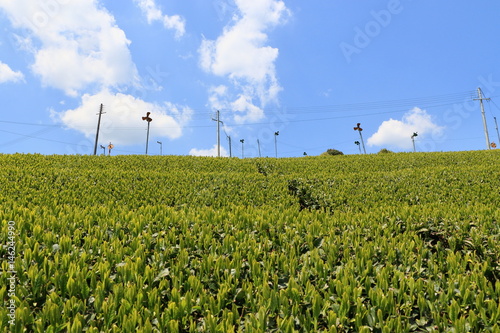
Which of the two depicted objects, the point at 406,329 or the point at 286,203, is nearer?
the point at 406,329

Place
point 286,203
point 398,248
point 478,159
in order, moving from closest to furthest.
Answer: point 398,248 < point 286,203 < point 478,159

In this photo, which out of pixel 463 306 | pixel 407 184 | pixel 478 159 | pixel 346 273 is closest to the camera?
pixel 463 306

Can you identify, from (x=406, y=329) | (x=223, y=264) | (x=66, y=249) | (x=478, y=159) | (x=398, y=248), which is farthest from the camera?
(x=478, y=159)

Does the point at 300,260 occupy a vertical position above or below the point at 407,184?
below

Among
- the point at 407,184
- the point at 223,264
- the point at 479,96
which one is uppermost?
the point at 479,96

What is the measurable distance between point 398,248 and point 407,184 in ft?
23.7

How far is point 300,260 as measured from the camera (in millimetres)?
3568

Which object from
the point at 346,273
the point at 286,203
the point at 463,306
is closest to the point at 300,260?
the point at 346,273

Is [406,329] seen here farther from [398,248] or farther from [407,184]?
[407,184]

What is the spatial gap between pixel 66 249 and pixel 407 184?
1028cm

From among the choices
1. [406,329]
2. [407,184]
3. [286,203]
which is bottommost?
[406,329]

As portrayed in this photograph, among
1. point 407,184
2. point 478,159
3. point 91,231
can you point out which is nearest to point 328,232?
point 91,231

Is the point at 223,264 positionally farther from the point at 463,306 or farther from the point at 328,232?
the point at 463,306

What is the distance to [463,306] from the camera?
8.55 ft
